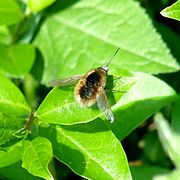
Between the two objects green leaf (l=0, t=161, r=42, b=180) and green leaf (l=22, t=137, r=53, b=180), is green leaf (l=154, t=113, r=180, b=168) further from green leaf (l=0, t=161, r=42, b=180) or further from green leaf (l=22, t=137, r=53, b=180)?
green leaf (l=22, t=137, r=53, b=180)

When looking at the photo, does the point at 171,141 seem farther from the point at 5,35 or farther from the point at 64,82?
the point at 5,35

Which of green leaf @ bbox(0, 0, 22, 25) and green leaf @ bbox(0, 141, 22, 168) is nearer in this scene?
green leaf @ bbox(0, 141, 22, 168)

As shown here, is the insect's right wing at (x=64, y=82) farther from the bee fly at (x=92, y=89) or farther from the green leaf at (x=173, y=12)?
the green leaf at (x=173, y=12)

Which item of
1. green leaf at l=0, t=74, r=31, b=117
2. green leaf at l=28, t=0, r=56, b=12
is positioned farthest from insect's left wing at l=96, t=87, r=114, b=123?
green leaf at l=28, t=0, r=56, b=12

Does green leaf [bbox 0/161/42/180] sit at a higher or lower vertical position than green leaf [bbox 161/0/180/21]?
lower

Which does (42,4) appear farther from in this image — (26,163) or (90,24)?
(26,163)

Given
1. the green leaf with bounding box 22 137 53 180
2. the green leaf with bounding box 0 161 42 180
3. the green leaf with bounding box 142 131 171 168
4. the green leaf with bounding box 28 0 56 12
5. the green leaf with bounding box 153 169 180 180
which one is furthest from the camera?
the green leaf with bounding box 142 131 171 168

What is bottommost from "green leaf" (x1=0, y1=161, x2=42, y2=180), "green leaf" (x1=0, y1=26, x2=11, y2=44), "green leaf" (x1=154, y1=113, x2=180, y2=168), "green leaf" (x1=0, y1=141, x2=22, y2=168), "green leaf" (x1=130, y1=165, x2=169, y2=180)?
"green leaf" (x1=130, y1=165, x2=169, y2=180)

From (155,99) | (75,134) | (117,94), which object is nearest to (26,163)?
(75,134)
